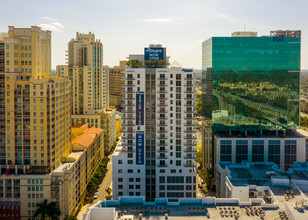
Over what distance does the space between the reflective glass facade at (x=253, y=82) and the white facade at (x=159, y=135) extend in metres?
20.0

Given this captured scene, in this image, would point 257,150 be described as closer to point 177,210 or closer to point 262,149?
point 262,149

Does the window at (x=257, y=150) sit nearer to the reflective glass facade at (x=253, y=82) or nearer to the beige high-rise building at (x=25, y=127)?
the reflective glass facade at (x=253, y=82)

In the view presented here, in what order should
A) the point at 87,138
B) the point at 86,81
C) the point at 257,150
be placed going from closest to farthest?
the point at 257,150 < the point at 87,138 < the point at 86,81

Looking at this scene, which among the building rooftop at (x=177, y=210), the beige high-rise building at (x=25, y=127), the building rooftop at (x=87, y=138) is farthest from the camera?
the building rooftop at (x=87, y=138)

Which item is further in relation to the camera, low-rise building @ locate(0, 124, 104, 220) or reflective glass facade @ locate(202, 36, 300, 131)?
reflective glass facade @ locate(202, 36, 300, 131)

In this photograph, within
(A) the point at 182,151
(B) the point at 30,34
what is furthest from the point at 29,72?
(A) the point at 182,151

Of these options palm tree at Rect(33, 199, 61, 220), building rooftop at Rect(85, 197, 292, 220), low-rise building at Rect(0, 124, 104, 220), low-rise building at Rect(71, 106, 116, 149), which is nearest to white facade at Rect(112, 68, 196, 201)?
low-rise building at Rect(0, 124, 104, 220)

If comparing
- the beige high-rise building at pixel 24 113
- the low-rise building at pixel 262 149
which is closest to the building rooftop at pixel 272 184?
the low-rise building at pixel 262 149

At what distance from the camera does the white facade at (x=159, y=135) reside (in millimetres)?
85375

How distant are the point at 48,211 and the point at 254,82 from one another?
241 ft

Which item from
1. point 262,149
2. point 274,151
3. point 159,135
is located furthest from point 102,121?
point 274,151

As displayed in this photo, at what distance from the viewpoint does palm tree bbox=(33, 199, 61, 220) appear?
73.6 meters

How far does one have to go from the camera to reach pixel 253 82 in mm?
102375

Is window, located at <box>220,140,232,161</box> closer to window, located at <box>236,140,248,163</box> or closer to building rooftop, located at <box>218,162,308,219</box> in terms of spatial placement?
window, located at <box>236,140,248,163</box>
